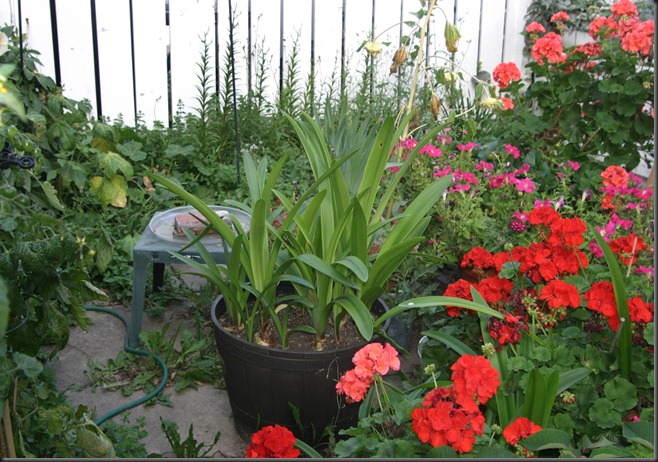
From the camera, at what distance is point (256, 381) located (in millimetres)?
2178

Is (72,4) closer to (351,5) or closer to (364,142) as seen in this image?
(351,5)

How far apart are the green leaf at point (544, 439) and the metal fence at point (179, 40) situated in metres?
2.69

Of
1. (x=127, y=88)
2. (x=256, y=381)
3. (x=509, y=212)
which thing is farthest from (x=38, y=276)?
(x=127, y=88)

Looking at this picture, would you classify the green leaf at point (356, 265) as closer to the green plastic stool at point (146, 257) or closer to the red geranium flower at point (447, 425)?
the red geranium flower at point (447, 425)

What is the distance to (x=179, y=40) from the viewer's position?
14.7ft

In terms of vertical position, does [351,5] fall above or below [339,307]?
above

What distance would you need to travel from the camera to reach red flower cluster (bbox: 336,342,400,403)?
5.14ft

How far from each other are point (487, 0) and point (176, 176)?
2.66 m

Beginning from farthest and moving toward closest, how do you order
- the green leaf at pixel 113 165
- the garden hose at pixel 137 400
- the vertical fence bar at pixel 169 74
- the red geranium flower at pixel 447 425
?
the vertical fence bar at pixel 169 74 → the green leaf at pixel 113 165 → the garden hose at pixel 137 400 → the red geranium flower at pixel 447 425

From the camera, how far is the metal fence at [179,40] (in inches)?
165

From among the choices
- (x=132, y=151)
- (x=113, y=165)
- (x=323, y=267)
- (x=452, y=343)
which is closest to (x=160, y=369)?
(x=323, y=267)

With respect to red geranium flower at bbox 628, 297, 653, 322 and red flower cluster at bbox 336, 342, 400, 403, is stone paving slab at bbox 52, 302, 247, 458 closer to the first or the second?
red flower cluster at bbox 336, 342, 400, 403

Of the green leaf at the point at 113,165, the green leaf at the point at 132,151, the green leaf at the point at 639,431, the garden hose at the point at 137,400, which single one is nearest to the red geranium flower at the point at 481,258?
the green leaf at the point at 639,431

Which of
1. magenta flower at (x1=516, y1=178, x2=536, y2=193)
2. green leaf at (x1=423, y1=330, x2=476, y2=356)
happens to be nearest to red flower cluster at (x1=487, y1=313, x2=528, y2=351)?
green leaf at (x1=423, y1=330, x2=476, y2=356)
